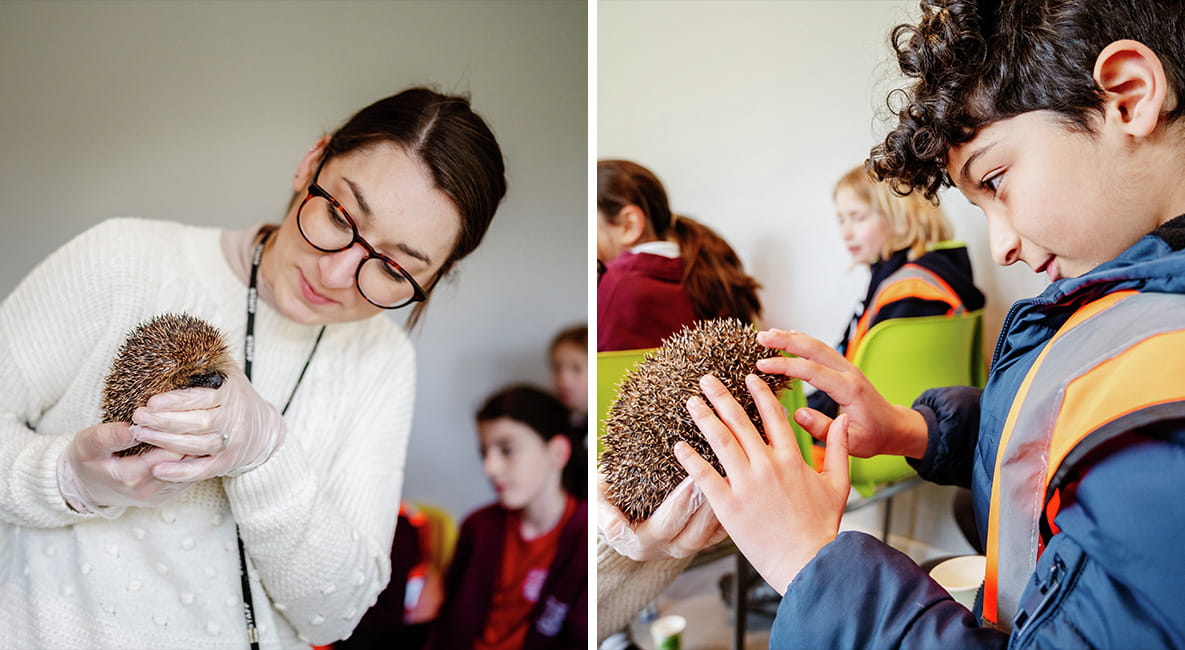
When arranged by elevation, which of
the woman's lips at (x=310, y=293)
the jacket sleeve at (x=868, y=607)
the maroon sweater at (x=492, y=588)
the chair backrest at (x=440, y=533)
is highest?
the woman's lips at (x=310, y=293)

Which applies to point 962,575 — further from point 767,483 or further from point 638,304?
point 638,304

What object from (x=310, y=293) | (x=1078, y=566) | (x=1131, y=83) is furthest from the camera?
(x=310, y=293)

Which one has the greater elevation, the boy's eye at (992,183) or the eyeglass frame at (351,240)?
the boy's eye at (992,183)

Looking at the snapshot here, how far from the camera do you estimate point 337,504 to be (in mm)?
952

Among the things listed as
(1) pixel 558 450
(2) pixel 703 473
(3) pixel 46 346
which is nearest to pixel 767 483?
(2) pixel 703 473

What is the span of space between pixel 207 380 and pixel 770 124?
2.90 ft

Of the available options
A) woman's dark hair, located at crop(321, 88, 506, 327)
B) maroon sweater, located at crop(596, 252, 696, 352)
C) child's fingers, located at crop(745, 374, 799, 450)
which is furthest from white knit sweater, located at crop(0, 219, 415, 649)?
child's fingers, located at crop(745, 374, 799, 450)

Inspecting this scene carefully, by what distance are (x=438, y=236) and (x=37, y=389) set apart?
1.67ft

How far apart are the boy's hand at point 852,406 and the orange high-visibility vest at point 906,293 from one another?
8.1 inches

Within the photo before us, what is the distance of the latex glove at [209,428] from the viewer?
2.61 ft

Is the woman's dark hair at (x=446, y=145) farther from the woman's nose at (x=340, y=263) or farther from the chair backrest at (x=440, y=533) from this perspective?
the chair backrest at (x=440, y=533)

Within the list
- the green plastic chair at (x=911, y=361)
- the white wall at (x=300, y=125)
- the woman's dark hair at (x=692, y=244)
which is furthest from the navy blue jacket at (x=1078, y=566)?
the white wall at (x=300, y=125)

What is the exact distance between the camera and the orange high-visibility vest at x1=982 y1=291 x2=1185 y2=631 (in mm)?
625

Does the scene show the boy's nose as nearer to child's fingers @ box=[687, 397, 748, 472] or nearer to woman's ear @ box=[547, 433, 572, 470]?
child's fingers @ box=[687, 397, 748, 472]
